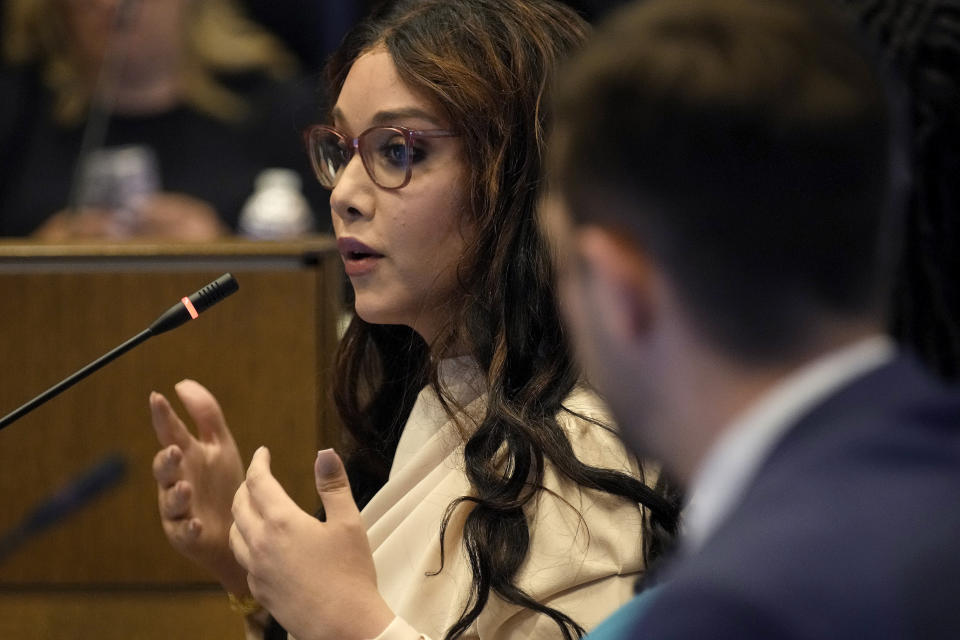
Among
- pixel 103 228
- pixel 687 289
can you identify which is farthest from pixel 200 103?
pixel 687 289

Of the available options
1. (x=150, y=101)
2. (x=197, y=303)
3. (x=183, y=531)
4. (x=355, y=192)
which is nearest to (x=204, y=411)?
(x=183, y=531)

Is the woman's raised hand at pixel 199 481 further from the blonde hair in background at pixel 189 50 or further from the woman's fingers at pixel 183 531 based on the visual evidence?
the blonde hair in background at pixel 189 50

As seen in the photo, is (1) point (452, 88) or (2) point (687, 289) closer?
(2) point (687, 289)

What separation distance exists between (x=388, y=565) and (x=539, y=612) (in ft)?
0.81

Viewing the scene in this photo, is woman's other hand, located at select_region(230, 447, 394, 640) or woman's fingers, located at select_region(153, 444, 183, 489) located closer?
woman's other hand, located at select_region(230, 447, 394, 640)

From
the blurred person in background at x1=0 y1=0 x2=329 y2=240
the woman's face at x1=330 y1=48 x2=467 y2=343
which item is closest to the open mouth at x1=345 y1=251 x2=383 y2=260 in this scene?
the woman's face at x1=330 y1=48 x2=467 y2=343

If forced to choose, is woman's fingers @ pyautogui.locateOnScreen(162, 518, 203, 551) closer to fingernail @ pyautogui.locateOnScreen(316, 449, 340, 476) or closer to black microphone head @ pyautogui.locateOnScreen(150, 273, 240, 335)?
black microphone head @ pyautogui.locateOnScreen(150, 273, 240, 335)

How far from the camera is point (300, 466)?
6.95 feet

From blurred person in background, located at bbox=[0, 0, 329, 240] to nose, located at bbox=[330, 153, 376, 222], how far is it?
203 centimetres

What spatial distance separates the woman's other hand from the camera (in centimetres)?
141

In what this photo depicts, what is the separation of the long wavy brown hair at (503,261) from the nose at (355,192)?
123mm

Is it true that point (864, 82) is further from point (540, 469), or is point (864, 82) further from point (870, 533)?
point (540, 469)

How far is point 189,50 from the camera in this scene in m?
4.05

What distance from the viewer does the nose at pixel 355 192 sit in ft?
Answer: 5.72
